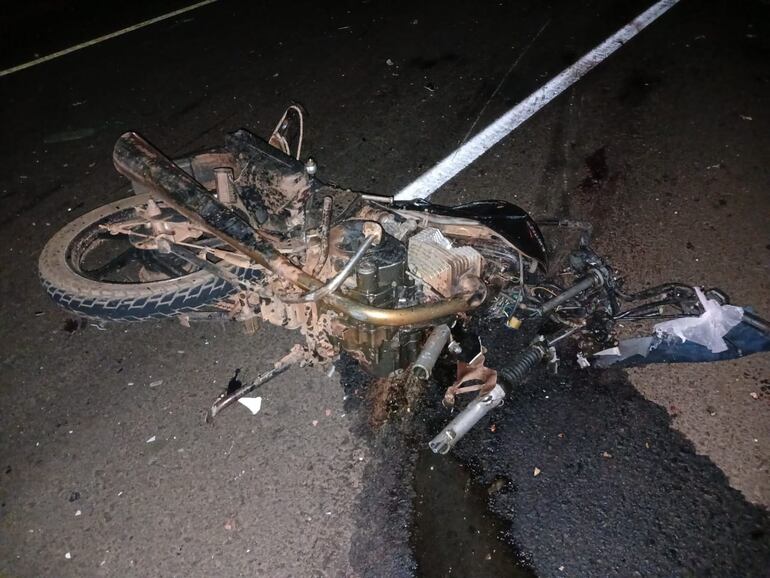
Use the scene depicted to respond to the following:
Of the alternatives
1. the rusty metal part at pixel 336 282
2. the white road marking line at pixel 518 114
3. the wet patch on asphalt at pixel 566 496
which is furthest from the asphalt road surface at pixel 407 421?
the rusty metal part at pixel 336 282

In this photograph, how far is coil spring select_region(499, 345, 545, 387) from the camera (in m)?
3.13

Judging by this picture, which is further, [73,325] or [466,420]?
[73,325]

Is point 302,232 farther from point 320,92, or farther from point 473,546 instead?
point 320,92

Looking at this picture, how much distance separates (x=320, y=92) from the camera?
584 cm

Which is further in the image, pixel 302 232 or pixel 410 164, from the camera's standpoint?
pixel 410 164

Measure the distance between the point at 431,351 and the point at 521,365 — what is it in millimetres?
547

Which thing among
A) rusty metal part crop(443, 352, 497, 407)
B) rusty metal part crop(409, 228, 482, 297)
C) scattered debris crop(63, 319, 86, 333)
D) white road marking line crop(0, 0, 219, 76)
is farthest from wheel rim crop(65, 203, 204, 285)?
white road marking line crop(0, 0, 219, 76)

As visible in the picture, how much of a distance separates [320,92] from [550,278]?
3.30 m

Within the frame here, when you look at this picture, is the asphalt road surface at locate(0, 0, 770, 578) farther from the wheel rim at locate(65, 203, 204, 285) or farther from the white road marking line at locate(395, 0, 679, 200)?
the wheel rim at locate(65, 203, 204, 285)

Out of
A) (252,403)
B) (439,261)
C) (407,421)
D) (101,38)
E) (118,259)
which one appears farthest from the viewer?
(101,38)

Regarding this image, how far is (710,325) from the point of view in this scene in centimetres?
320

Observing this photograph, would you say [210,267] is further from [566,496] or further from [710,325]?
[710,325]

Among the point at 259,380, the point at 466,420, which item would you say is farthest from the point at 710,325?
the point at 259,380

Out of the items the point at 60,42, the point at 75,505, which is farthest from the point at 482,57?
the point at 75,505
